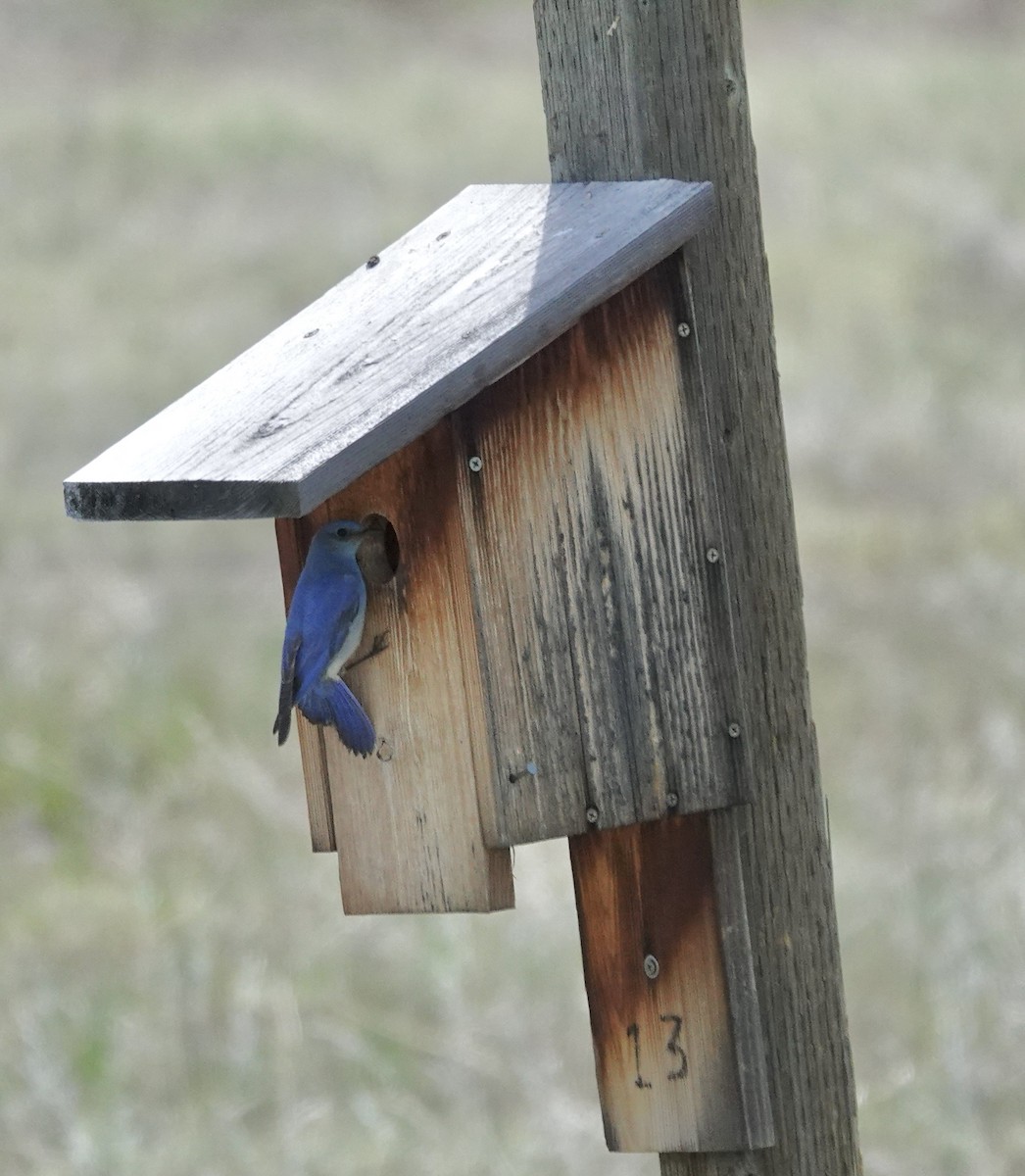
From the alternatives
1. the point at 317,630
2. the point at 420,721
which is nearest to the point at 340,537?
the point at 317,630

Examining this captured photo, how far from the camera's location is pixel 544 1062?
4.86m

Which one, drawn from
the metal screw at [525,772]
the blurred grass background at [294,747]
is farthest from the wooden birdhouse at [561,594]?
the blurred grass background at [294,747]

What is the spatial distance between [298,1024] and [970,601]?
3.49 metres

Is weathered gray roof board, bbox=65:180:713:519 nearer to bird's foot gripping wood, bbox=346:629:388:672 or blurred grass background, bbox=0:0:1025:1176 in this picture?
bird's foot gripping wood, bbox=346:629:388:672

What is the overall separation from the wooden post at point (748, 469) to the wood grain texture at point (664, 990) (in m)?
0.04

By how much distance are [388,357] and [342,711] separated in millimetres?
460

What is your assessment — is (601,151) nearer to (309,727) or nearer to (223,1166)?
(309,727)

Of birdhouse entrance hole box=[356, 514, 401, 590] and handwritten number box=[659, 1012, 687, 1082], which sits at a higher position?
birdhouse entrance hole box=[356, 514, 401, 590]

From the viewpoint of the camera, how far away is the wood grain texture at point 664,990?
2369 mm

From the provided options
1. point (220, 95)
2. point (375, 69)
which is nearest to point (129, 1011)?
point (220, 95)

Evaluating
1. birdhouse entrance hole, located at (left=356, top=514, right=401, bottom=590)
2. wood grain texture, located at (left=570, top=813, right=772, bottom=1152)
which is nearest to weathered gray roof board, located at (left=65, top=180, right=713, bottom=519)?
birdhouse entrance hole, located at (left=356, top=514, right=401, bottom=590)

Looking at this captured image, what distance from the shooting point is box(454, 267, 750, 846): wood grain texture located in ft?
7.36

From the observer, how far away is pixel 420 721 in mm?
2318

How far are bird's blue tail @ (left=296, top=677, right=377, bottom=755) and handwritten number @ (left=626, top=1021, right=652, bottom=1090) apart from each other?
0.52m
